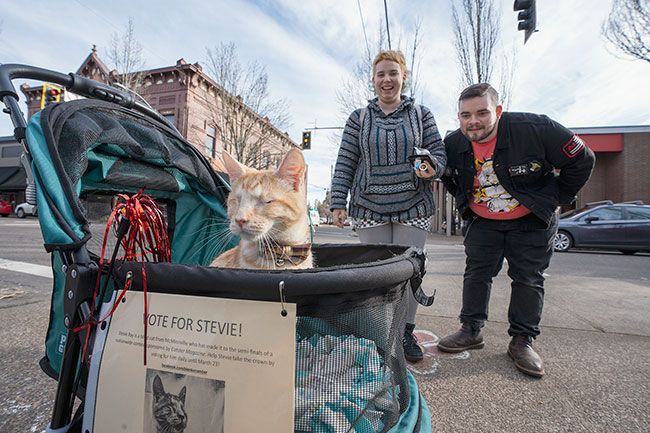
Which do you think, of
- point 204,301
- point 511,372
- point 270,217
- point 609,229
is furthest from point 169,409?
point 609,229

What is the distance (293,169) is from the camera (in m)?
1.66

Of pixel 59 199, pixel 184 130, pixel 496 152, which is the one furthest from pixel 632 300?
pixel 184 130

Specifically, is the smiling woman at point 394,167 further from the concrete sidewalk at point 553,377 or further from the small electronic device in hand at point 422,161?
the concrete sidewalk at point 553,377

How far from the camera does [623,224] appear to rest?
792 cm

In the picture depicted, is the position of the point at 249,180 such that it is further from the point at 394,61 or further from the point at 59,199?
the point at 394,61

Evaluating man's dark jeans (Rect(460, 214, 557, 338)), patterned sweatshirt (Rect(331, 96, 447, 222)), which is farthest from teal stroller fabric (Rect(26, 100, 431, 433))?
man's dark jeans (Rect(460, 214, 557, 338))

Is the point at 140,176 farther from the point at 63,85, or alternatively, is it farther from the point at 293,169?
the point at 293,169

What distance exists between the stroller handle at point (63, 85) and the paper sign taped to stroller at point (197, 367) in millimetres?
990

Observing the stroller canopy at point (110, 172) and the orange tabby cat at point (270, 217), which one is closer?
the stroller canopy at point (110, 172)

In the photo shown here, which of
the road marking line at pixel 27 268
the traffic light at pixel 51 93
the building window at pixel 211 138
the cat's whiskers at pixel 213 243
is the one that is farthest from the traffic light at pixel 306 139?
the cat's whiskers at pixel 213 243

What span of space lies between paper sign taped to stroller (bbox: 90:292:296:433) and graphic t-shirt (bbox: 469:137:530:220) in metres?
1.74

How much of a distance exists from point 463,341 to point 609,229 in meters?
8.70

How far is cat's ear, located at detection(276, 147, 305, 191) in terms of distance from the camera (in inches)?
61.8

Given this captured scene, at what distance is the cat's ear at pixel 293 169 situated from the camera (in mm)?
1570
